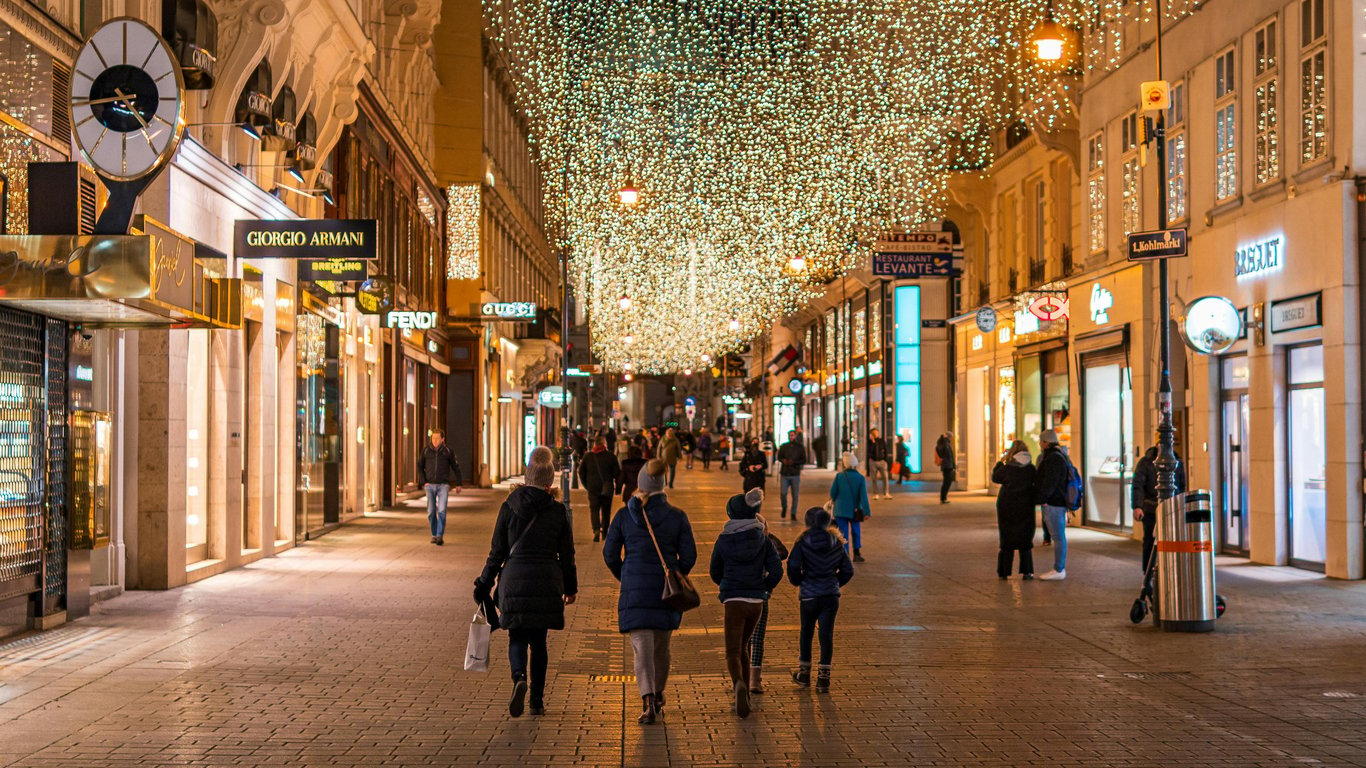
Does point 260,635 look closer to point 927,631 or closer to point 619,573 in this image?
point 619,573

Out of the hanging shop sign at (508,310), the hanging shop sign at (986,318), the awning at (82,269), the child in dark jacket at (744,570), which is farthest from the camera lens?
the hanging shop sign at (508,310)

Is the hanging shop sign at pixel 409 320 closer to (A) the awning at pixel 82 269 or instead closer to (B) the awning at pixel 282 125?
(B) the awning at pixel 282 125

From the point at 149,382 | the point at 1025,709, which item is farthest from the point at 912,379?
the point at 1025,709

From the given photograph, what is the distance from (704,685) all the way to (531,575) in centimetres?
215

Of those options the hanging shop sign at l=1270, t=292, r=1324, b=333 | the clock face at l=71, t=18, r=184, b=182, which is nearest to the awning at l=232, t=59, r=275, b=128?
the clock face at l=71, t=18, r=184, b=182

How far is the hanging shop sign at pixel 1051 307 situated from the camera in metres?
29.5

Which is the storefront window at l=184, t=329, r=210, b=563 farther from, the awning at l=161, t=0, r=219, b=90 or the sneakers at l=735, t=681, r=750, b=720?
the sneakers at l=735, t=681, r=750, b=720

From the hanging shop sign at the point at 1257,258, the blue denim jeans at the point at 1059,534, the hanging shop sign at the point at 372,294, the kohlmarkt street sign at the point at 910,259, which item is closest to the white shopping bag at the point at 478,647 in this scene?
the blue denim jeans at the point at 1059,534

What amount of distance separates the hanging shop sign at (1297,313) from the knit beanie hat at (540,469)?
11.9 m

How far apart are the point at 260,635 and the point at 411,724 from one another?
4.55m

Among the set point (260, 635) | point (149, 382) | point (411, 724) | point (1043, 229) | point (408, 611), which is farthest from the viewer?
point (1043, 229)

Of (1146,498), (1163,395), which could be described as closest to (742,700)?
(1163,395)

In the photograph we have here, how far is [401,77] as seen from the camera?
38031 millimetres

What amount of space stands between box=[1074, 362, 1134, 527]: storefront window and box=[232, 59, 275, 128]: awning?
47.6ft
